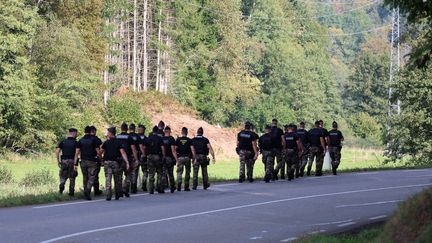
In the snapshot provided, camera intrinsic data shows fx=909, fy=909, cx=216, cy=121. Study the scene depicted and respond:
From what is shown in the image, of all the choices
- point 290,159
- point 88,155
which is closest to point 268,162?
point 290,159

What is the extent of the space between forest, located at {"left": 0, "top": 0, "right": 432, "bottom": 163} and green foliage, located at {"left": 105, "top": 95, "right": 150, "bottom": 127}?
10 centimetres

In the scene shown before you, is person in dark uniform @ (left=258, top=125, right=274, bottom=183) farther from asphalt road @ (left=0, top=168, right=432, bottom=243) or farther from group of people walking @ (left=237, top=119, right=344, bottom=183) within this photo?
asphalt road @ (left=0, top=168, right=432, bottom=243)

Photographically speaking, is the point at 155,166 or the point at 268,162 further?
the point at 268,162

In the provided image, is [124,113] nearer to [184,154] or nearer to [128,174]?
[184,154]

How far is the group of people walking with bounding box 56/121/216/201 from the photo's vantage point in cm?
2203

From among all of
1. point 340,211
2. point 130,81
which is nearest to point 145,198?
point 340,211

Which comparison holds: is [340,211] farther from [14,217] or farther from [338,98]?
[338,98]

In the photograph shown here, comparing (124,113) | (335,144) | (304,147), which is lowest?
(304,147)

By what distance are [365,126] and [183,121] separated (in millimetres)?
40999

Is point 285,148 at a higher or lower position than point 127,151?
higher

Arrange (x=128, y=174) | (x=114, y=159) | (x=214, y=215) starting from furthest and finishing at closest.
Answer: (x=128, y=174), (x=114, y=159), (x=214, y=215)

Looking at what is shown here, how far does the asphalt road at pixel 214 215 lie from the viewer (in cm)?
1535

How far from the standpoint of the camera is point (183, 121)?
76188 millimetres

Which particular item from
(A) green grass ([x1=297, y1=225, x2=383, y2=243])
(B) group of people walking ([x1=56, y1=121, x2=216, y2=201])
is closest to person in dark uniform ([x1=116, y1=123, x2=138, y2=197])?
(B) group of people walking ([x1=56, y1=121, x2=216, y2=201])
